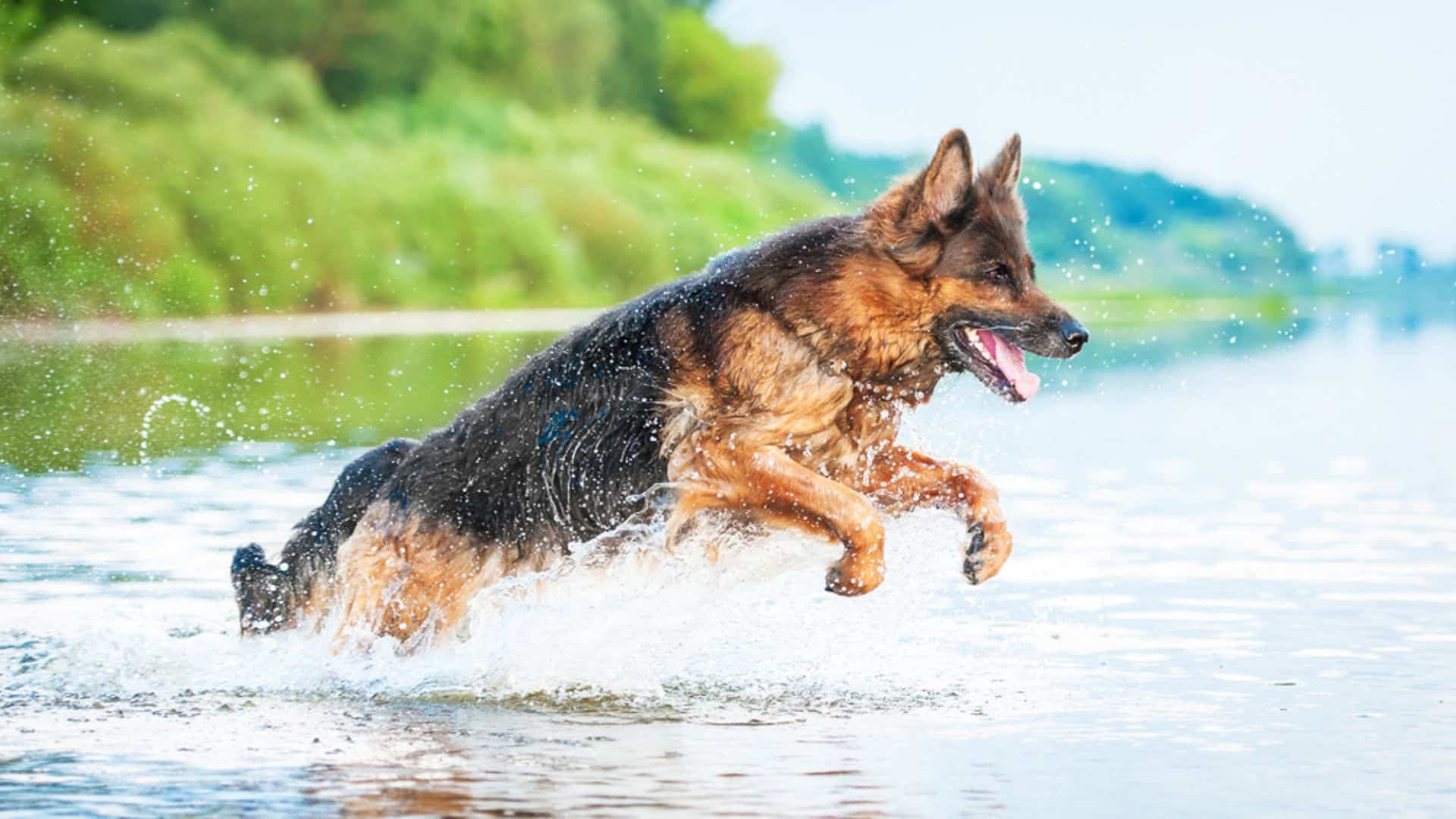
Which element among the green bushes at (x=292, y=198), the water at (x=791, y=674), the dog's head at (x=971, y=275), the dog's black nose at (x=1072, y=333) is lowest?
the water at (x=791, y=674)

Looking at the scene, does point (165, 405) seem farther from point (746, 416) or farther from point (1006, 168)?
point (1006, 168)

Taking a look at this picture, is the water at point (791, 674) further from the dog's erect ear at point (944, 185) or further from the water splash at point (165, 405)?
the water splash at point (165, 405)

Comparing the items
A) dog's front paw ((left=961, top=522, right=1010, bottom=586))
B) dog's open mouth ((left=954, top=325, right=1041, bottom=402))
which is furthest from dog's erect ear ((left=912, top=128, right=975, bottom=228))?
dog's front paw ((left=961, top=522, right=1010, bottom=586))

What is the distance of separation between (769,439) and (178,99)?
120 ft

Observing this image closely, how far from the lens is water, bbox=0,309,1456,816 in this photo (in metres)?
7.09

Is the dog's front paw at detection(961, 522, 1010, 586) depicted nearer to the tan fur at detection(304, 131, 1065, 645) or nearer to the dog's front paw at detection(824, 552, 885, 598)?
the tan fur at detection(304, 131, 1065, 645)

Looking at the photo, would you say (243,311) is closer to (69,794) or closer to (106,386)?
(106,386)

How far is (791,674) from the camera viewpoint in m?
9.05

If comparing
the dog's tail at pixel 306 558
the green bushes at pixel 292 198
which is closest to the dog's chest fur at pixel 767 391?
the dog's tail at pixel 306 558

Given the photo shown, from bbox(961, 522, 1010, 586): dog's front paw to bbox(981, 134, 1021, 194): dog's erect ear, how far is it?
1.38 metres

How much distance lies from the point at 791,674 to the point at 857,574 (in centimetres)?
91

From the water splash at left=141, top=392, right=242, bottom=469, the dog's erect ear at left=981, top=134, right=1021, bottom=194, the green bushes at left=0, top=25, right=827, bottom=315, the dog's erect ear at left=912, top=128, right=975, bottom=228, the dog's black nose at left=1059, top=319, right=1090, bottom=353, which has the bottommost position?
the dog's black nose at left=1059, top=319, right=1090, bottom=353

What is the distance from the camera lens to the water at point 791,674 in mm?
7090

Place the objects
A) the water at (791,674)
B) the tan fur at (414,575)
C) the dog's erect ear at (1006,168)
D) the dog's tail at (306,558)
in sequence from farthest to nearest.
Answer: the dog's tail at (306,558)
the tan fur at (414,575)
the dog's erect ear at (1006,168)
the water at (791,674)
